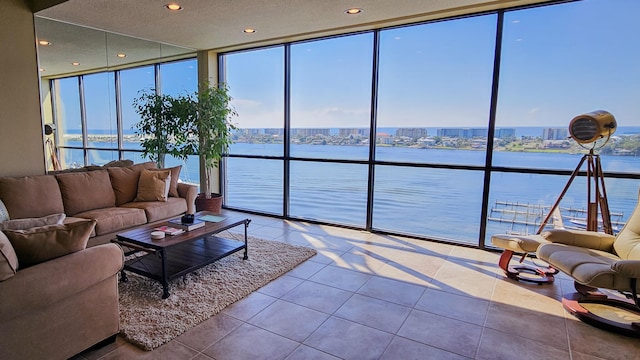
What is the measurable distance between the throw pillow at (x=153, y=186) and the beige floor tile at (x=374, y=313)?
279cm

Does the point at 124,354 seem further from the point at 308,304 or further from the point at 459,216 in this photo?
the point at 459,216

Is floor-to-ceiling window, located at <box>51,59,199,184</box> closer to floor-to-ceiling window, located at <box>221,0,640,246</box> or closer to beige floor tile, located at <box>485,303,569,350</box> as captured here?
floor-to-ceiling window, located at <box>221,0,640,246</box>

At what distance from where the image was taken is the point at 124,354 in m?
2.10

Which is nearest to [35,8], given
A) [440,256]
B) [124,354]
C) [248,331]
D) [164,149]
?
[164,149]

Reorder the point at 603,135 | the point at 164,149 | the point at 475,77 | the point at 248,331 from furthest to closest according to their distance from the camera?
the point at 164,149 → the point at 475,77 → the point at 603,135 → the point at 248,331

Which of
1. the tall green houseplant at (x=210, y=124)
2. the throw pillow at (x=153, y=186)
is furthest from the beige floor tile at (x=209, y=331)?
the tall green houseplant at (x=210, y=124)

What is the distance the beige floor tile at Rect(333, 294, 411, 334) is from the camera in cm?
246

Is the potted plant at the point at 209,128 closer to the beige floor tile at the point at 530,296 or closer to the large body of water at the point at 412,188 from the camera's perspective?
the large body of water at the point at 412,188

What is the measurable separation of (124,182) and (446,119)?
414 cm

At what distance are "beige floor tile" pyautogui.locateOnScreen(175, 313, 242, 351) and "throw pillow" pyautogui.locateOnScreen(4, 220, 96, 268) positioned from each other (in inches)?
34.8

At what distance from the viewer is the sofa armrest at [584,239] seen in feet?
9.64

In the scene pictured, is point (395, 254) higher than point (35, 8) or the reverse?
the reverse

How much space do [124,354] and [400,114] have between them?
3.92 metres

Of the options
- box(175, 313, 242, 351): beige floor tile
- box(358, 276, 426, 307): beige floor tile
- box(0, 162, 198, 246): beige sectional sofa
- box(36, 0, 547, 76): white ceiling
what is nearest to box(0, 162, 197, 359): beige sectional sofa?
box(175, 313, 242, 351): beige floor tile
